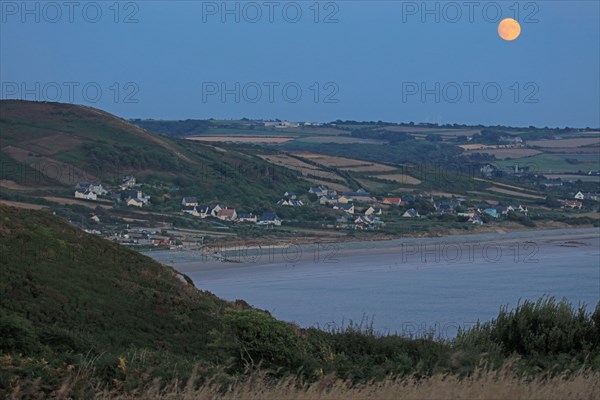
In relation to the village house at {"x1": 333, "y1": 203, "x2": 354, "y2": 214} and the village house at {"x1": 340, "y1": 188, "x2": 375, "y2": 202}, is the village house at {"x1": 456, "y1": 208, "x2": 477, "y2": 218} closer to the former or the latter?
the village house at {"x1": 340, "y1": 188, "x2": 375, "y2": 202}

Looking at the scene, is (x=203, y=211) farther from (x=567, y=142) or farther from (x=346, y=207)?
(x=567, y=142)

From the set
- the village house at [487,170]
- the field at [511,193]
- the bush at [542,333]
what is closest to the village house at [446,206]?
the field at [511,193]

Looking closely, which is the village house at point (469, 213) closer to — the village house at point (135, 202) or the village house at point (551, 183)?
the village house at point (135, 202)

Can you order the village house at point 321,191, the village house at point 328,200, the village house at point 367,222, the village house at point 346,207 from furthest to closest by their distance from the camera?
the village house at point 321,191 → the village house at point 328,200 → the village house at point 346,207 → the village house at point 367,222

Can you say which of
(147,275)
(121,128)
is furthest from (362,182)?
(147,275)

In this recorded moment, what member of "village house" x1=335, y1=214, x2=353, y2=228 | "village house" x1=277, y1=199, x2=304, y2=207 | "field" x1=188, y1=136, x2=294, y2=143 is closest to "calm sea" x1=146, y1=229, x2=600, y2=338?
"village house" x1=335, y1=214, x2=353, y2=228

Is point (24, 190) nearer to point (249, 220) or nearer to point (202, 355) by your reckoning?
point (249, 220)

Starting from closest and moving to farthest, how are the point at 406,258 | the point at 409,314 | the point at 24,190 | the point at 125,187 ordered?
the point at 409,314 → the point at 406,258 → the point at 24,190 → the point at 125,187
